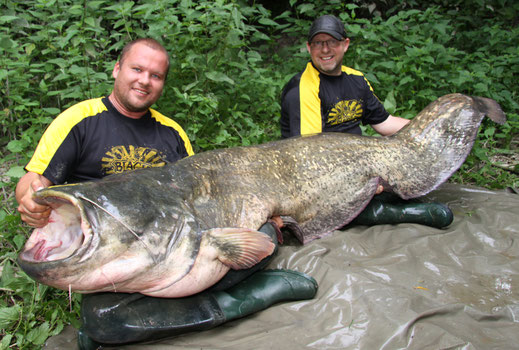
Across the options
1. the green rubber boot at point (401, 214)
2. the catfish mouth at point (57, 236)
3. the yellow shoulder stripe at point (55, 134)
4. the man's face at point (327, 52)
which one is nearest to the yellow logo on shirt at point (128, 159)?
the yellow shoulder stripe at point (55, 134)

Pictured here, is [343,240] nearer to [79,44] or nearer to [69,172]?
[69,172]

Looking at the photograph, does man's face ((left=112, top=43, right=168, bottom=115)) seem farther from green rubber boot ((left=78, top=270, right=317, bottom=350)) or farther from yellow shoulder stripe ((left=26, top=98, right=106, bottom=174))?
green rubber boot ((left=78, top=270, right=317, bottom=350))

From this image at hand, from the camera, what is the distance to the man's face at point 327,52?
327cm

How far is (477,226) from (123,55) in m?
2.64

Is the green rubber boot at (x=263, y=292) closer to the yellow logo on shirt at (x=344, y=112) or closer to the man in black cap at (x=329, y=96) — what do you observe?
the man in black cap at (x=329, y=96)

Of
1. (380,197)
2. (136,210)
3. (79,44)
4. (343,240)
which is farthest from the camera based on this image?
(79,44)

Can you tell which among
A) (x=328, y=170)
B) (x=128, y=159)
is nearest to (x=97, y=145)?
(x=128, y=159)

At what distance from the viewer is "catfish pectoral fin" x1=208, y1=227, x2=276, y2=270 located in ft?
5.97

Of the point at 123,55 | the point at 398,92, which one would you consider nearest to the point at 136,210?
the point at 123,55

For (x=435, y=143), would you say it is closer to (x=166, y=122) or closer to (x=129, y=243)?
(x=166, y=122)

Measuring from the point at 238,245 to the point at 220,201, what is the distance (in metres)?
0.37

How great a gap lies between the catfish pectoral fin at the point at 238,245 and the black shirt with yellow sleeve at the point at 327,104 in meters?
1.44

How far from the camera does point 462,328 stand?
178cm

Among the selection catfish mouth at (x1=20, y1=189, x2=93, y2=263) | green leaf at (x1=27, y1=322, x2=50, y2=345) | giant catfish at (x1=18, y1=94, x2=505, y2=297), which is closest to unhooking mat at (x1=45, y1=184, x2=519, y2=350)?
green leaf at (x1=27, y1=322, x2=50, y2=345)
